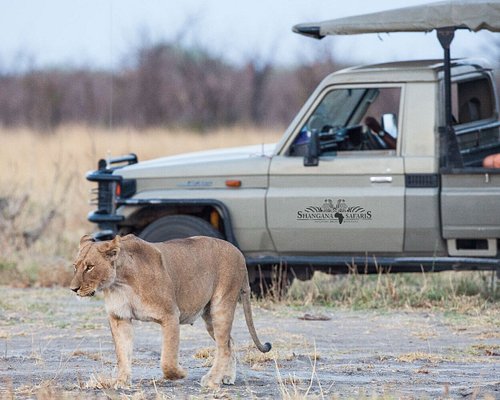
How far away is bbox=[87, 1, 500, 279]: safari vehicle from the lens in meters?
9.23

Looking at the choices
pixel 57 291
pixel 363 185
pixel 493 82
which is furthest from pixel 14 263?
pixel 493 82

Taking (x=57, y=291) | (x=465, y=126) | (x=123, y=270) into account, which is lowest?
(x=57, y=291)

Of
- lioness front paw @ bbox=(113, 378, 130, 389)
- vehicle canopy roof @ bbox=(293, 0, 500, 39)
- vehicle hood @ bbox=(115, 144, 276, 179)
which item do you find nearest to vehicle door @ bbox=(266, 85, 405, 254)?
vehicle hood @ bbox=(115, 144, 276, 179)

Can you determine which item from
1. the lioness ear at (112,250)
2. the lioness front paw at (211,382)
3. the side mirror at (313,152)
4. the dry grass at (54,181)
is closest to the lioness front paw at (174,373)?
the lioness front paw at (211,382)

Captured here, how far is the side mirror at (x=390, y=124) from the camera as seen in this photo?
9.58 metres

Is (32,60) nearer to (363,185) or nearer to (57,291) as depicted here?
(57,291)

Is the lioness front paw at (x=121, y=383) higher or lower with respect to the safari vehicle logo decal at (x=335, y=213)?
lower

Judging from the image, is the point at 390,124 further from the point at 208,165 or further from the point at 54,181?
the point at 54,181

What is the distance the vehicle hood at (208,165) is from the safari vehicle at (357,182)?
0.01 m

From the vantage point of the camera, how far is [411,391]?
21.0ft

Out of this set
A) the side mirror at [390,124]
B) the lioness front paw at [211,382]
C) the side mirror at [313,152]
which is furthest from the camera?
the side mirror at [390,124]

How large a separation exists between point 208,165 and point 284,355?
102 inches

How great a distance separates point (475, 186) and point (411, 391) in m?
3.06

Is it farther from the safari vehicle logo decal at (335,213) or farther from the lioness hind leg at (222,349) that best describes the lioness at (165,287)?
the safari vehicle logo decal at (335,213)
